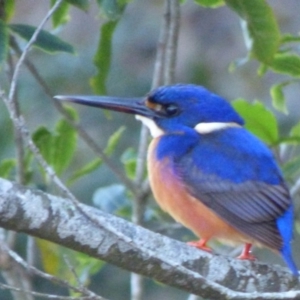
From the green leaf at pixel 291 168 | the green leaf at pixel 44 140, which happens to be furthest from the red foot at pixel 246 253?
the green leaf at pixel 44 140

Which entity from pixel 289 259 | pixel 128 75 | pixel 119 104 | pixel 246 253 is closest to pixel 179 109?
pixel 119 104

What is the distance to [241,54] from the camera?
6871mm

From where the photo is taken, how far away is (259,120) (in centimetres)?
375

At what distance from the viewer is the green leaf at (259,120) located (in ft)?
12.2

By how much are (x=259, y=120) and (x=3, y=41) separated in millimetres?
1181

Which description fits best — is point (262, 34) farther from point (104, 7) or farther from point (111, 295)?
point (111, 295)

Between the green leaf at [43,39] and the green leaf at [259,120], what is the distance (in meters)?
0.83

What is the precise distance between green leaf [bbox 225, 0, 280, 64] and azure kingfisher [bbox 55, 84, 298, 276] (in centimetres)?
36

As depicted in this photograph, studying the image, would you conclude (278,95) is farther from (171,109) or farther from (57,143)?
(57,143)

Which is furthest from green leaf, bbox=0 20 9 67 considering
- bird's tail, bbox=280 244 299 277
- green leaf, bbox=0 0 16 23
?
bird's tail, bbox=280 244 299 277

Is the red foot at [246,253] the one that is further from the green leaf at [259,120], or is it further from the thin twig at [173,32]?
the thin twig at [173,32]

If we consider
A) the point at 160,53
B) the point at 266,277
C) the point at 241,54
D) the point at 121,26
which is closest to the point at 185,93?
the point at 160,53

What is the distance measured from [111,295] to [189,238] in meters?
0.79

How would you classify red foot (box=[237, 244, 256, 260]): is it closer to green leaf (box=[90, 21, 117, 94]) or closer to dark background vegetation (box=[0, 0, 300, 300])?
green leaf (box=[90, 21, 117, 94])
